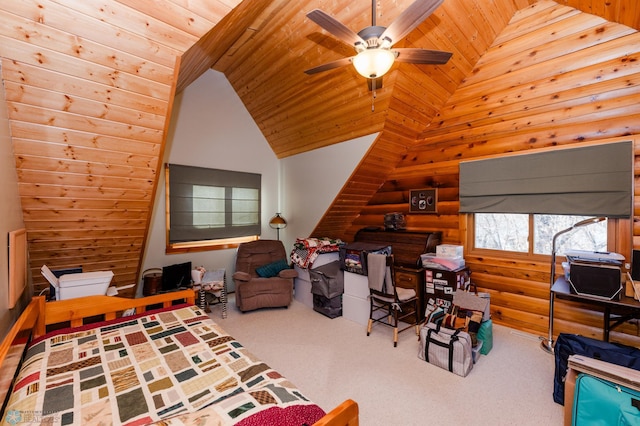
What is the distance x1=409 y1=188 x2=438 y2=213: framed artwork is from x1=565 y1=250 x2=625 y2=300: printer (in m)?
1.63

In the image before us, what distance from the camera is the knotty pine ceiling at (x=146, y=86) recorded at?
1737mm

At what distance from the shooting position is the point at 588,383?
1.58 meters

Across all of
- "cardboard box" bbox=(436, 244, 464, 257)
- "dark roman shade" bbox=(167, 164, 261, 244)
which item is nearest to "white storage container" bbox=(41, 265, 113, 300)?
"dark roman shade" bbox=(167, 164, 261, 244)

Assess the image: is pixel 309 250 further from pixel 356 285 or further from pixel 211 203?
pixel 211 203

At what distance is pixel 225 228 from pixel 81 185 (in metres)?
2.21

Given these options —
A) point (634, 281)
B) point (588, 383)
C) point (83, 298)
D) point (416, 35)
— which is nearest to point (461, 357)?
point (588, 383)

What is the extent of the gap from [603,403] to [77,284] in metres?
3.77

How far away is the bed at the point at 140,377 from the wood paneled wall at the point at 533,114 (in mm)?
2975

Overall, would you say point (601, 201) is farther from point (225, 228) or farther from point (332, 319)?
point (225, 228)

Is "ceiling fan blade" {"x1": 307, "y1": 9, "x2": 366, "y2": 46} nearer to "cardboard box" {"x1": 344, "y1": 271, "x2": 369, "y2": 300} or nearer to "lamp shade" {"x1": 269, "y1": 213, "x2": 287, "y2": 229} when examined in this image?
"cardboard box" {"x1": 344, "y1": 271, "x2": 369, "y2": 300}

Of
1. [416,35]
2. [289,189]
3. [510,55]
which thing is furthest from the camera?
[289,189]

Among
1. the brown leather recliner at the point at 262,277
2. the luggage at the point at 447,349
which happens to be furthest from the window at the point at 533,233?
the brown leather recliner at the point at 262,277

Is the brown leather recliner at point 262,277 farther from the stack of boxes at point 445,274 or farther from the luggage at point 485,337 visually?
the luggage at point 485,337

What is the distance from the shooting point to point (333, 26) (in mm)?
1671
